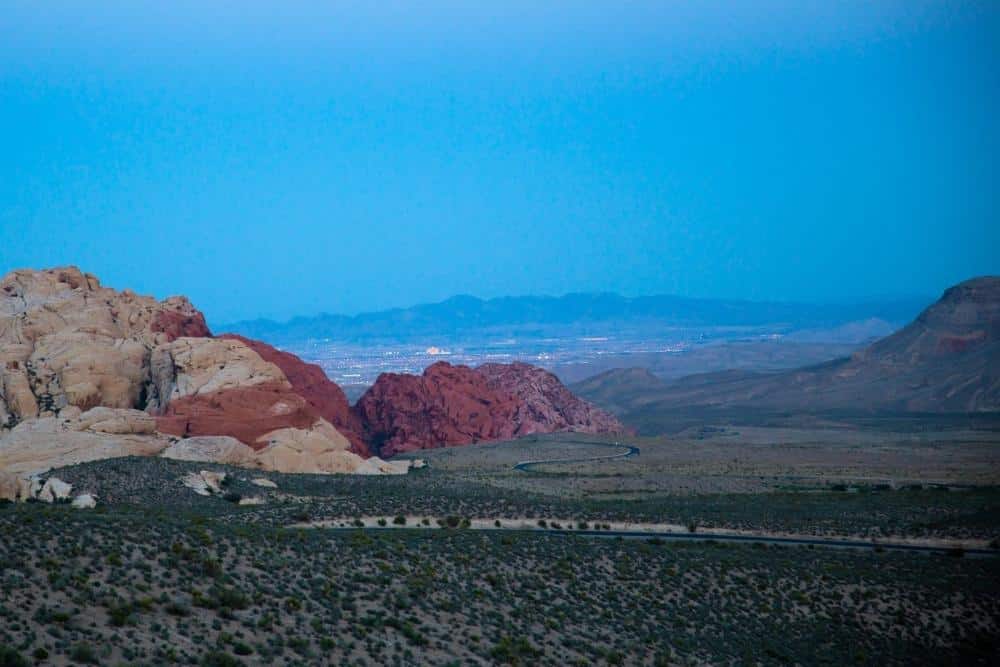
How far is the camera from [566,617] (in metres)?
31.8

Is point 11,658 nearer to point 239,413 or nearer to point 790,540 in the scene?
point 790,540

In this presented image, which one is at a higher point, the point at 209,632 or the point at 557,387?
the point at 557,387

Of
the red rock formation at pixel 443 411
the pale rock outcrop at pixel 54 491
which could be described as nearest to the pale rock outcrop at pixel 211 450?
the pale rock outcrop at pixel 54 491

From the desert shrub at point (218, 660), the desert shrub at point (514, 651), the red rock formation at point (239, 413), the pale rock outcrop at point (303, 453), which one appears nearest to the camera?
the desert shrub at point (218, 660)

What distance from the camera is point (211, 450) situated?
5603cm

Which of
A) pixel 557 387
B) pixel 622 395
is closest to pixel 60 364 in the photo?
pixel 557 387

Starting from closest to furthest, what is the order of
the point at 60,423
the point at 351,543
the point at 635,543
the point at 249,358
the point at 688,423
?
the point at 351,543 < the point at 635,543 < the point at 60,423 < the point at 249,358 < the point at 688,423

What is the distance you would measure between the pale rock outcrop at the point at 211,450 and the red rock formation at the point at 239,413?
204cm

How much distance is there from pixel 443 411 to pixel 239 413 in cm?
2768

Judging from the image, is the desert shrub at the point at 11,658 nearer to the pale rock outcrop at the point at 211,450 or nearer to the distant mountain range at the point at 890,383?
the pale rock outcrop at the point at 211,450

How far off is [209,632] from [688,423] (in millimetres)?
118003

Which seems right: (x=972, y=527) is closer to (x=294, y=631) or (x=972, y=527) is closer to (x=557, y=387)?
(x=294, y=631)

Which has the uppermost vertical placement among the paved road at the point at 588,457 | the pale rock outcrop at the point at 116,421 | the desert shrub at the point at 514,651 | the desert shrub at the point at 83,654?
the pale rock outcrop at the point at 116,421

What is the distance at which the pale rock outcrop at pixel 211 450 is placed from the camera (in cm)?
5441
